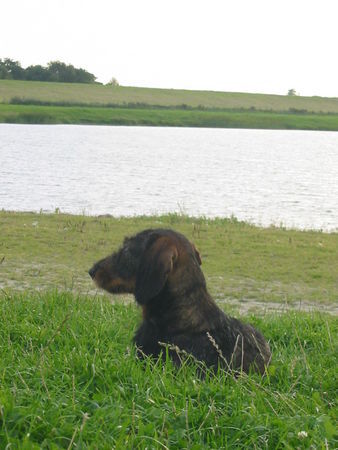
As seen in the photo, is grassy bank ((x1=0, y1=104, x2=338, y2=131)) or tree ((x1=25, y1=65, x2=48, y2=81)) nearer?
grassy bank ((x1=0, y1=104, x2=338, y2=131))

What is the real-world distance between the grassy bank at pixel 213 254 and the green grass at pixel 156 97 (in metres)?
57.7

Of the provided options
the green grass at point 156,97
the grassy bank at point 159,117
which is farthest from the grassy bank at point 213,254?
the green grass at point 156,97

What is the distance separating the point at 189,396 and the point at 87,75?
339 feet

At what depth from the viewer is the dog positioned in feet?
16.3

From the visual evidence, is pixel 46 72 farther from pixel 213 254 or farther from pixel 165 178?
pixel 213 254

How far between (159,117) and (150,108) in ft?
21.3

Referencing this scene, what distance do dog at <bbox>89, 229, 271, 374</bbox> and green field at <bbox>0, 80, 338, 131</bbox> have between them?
5842 centimetres

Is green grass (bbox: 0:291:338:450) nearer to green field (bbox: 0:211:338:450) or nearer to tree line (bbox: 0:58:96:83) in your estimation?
green field (bbox: 0:211:338:450)

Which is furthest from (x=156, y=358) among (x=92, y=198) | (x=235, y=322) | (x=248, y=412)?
(x=92, y=198)

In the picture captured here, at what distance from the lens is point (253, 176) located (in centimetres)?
3341

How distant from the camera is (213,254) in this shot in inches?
464

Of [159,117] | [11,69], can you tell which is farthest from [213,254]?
[11,69]

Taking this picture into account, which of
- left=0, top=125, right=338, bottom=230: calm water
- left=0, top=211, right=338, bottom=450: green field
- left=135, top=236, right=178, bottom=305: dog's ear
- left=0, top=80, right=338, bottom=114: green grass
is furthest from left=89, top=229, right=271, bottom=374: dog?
left=0, top=80, right=338, bottom=114: green grass

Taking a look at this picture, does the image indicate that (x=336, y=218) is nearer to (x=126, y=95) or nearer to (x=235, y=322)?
(x=235, y=322)
